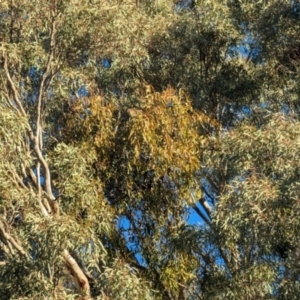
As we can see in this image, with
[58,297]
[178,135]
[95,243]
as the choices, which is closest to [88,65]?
[178,135]

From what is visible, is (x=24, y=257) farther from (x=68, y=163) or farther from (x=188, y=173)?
(x=188, y=173)

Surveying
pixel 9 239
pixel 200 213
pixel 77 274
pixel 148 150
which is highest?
pixel 148 150

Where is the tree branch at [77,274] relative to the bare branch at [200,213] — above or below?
below

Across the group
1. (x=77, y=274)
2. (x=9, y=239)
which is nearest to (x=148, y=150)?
(x=77, y=274)

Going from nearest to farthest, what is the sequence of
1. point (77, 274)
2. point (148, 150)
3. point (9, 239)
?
point (9, 239) < point (77, 274) < point (148, 150)

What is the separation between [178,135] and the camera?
9242 millimetres

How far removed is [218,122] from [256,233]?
3416mm

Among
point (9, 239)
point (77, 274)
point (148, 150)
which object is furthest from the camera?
point (148, 150)

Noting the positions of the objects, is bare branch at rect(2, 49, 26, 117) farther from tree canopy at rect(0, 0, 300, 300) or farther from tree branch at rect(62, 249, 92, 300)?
tree branch at rect(62, 249, 92, 300)

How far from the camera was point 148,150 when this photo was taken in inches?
355

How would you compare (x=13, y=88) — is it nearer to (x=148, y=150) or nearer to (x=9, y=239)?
(x=148, y=150)

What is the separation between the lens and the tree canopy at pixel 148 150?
7.56m

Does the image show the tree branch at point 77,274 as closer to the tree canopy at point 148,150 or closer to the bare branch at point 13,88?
the tree canopy at point 148,150

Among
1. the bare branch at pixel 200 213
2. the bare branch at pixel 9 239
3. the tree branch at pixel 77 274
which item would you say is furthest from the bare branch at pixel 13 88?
the bare branch at pixel 200 213
